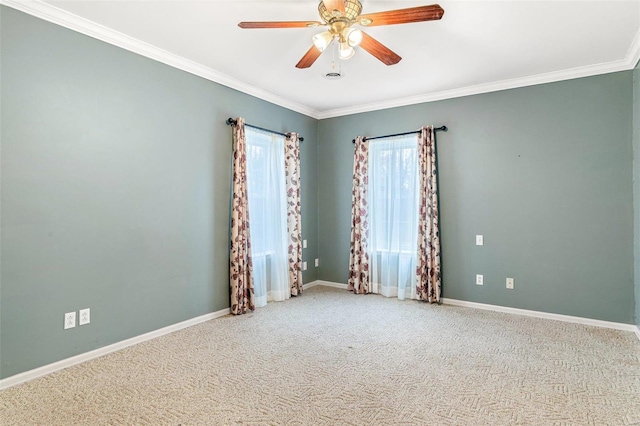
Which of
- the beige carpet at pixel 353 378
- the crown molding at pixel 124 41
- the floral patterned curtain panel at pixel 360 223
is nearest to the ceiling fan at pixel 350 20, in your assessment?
the crown molding at pixel 124 41

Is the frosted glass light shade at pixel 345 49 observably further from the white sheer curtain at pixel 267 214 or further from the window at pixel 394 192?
the window at pixel 394 192

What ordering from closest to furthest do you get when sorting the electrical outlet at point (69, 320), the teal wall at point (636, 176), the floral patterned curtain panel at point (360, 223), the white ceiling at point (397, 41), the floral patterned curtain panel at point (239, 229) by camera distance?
the white ceiling at point (397, 41) → the electrical outlet at point (69, 320) → the teal wall at point (636, 176) → the floral patterned curtain panel at point (239, 229) → the floral patterned curtain panel at point (360, 223)

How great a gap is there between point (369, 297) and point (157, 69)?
12.2ft

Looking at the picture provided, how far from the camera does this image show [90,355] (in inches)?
112

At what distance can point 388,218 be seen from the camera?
4949 millimetres

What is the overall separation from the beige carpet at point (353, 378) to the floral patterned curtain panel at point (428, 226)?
0.77m

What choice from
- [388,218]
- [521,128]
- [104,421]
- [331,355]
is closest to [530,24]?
[521,128]

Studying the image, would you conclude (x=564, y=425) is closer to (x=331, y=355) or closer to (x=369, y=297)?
(x=331, y=355)

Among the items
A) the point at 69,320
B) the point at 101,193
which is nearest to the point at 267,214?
the point at 101,193

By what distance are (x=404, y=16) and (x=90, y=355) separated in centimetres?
344

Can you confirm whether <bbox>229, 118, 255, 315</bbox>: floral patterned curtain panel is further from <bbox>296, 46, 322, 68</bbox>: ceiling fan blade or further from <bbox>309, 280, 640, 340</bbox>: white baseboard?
<bbox>309, 280, 640, 340</bbox>: white baseboard

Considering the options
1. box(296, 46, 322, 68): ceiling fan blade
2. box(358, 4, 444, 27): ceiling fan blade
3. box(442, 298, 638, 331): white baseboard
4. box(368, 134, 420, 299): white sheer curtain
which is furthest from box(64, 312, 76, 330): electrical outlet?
box(442, 298, 638, 331): white baseboard

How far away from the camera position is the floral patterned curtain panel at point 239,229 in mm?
4027

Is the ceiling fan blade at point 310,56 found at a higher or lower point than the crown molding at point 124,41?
lower
